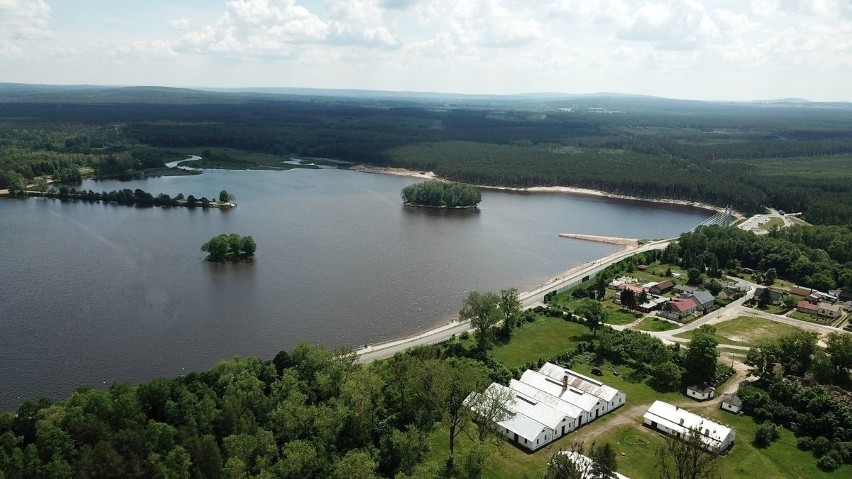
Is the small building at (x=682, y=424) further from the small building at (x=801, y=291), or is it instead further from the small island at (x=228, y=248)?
the small island at (x=228, y=248)

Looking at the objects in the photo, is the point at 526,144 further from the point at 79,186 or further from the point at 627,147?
the point at 79,186

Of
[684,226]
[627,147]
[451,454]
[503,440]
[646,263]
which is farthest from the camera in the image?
[627,147]

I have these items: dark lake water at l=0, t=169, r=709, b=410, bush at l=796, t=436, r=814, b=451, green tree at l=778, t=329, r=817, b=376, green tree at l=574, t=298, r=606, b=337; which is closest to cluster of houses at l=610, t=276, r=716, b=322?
green tree at l=574, t=298, r=606, b=337

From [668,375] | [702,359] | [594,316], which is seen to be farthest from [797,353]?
[594,316]

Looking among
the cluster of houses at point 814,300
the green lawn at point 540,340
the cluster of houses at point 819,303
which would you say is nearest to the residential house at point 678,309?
the cluster of houses at point 814,300

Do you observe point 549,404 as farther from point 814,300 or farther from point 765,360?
point 814,300

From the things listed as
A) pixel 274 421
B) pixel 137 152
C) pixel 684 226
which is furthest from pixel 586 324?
pixel 137 152
